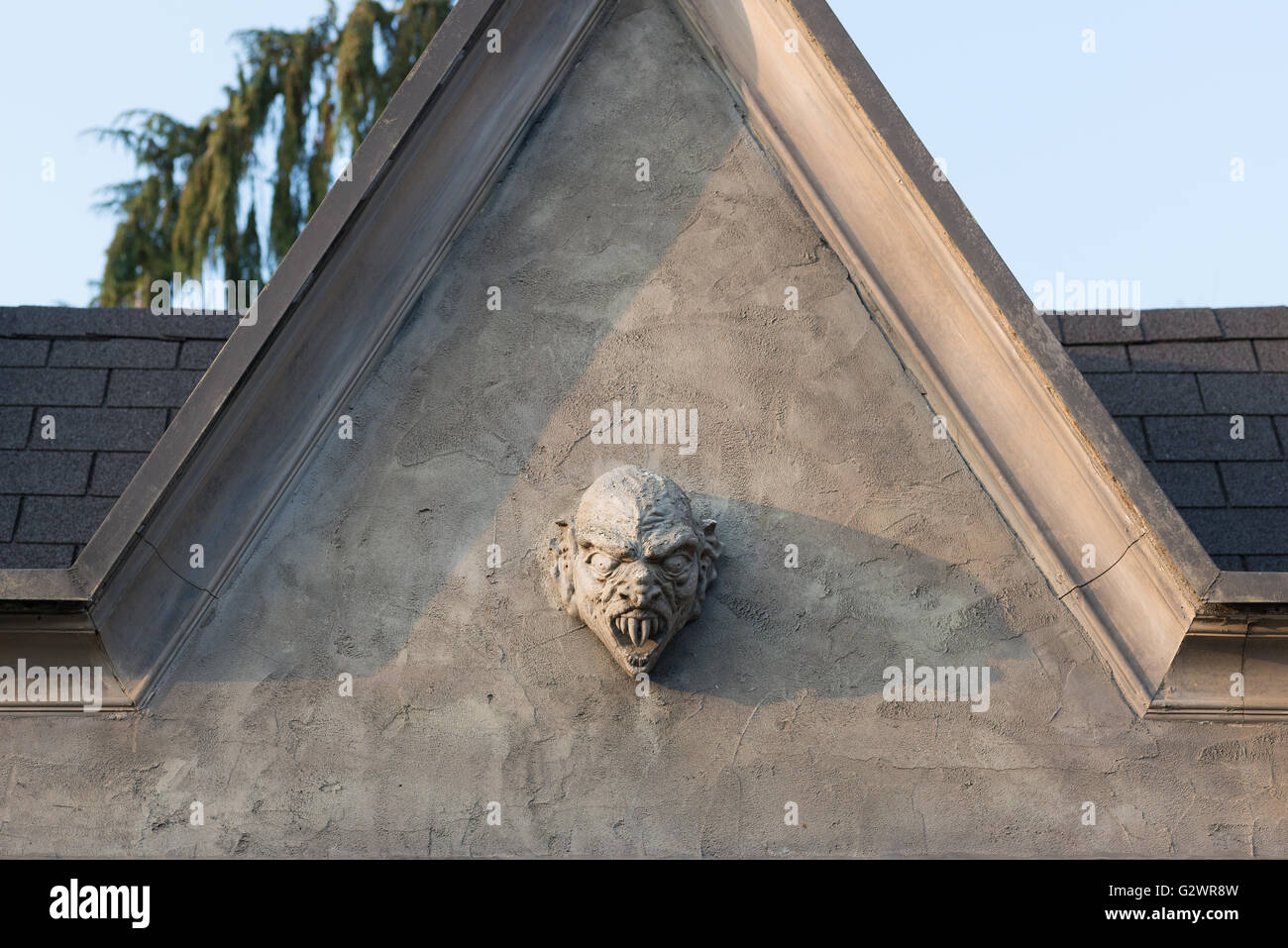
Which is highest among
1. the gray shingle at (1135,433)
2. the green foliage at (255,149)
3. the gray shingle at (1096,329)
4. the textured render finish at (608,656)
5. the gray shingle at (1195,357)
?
the green foliage at (255,149)

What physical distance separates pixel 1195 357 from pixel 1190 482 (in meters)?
1.09

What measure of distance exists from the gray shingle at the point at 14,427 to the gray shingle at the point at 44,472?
0.23 ft

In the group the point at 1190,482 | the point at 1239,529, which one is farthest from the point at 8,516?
the point at 1239,529

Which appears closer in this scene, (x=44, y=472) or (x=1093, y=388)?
(x=44, y=472)

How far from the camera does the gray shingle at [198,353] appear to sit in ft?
24.4

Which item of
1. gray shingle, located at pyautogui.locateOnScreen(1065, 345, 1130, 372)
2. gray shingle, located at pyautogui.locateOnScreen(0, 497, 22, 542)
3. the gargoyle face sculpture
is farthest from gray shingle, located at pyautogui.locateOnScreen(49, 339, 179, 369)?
gray shingle, located at pyautogui.locateOnScreen(1065, 345, 1130, 372)

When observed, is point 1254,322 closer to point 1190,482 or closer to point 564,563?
point 1190,482

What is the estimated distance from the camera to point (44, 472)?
669cm

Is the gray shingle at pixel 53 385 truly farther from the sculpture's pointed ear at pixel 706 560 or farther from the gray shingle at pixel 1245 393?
the gray shingle at pixel 1245 393

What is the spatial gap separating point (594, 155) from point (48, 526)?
276 centimetres

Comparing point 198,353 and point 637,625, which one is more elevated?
point 198,353

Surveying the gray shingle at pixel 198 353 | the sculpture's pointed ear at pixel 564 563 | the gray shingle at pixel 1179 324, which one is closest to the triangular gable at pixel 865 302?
the sculpture's pointed ear at pixel 564 563

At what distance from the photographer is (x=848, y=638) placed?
18.0 ft
